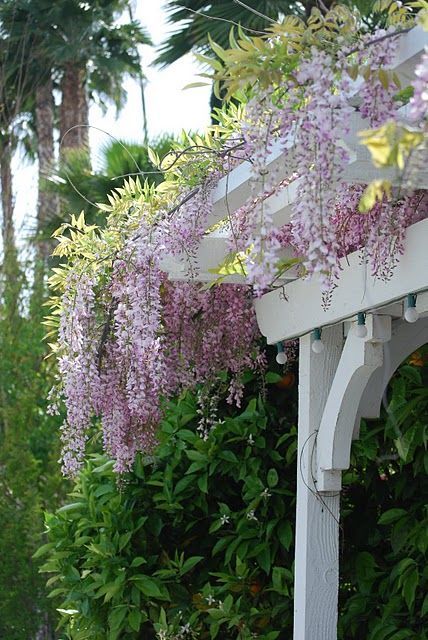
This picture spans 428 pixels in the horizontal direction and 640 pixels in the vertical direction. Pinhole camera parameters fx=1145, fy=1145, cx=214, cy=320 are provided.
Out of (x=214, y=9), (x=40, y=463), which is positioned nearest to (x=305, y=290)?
(x=40, y=463)

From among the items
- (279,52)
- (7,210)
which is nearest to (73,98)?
(7,210)

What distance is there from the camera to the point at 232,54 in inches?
89.0

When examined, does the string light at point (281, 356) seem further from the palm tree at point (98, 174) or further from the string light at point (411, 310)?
the palm tree at point (98, 174)

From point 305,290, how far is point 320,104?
1.07 metres

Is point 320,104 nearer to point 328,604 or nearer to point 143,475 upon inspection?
point 328,604

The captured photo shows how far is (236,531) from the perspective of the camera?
4066mm

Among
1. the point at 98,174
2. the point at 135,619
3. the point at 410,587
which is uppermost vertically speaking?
the point at 98,174

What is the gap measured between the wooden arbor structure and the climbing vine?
0.18ft

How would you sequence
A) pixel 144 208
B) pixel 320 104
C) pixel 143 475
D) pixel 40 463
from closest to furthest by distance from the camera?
pixel 320 104, pixel 144 208, pixel 143 475, pixel 40 463

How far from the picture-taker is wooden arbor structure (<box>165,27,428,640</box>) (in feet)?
9.80

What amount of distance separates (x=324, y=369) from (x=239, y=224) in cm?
49

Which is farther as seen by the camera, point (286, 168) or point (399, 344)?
point (399, 344)

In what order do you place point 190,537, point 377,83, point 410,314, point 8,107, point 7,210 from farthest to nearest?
point 8,107 → point 7,210 → point 190,537 → point 410,314 → point 377,83

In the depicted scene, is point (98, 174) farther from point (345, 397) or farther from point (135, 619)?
point (345, 397)
